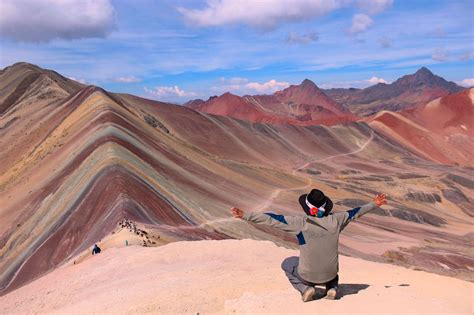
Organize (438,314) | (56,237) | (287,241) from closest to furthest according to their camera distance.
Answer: (438,314) < (56,237) < (287,241)

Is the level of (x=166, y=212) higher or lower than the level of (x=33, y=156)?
lower

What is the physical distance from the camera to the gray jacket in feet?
22.6

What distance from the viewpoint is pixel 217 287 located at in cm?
791

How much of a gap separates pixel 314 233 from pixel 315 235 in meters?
0.04

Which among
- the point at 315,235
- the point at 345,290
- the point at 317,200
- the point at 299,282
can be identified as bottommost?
the point at 345,290

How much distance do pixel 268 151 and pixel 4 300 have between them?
2751 inches

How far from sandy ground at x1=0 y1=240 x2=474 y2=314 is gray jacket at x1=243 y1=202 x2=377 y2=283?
46cm

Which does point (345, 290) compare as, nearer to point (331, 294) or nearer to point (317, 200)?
point (331, 294)

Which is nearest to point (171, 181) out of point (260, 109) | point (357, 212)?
point (357, 212)

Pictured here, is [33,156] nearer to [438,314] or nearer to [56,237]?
[56,237]

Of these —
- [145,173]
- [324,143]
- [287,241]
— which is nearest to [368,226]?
[287,241]

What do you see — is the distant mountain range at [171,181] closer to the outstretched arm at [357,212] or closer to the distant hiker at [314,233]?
the distant hiker at [314,233]

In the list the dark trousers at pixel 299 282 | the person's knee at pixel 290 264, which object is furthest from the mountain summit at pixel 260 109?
the dark trousers at pixel 299 282

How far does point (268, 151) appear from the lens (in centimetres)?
8112
